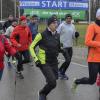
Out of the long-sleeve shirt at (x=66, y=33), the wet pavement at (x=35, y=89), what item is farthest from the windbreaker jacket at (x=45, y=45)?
the long-sleeve shirt at (x=66, y=33)

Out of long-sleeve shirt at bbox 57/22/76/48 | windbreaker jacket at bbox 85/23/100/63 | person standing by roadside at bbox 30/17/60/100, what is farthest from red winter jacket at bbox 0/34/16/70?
long-sleeve shirt at bbox 57/22/76/48

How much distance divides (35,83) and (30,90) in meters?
1.03

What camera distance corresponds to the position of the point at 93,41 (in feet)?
26.9

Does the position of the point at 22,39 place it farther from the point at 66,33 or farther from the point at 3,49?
the point at 3,49

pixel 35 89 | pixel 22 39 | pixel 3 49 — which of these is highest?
pixel 3 49

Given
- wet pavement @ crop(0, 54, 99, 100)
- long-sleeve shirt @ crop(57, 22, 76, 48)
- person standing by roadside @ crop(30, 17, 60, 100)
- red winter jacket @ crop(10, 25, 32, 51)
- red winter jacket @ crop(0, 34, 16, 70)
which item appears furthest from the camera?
red winter jacket @ crop(10, 25, 32, 51)

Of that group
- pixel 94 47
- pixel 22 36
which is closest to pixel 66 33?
pixel 22 36

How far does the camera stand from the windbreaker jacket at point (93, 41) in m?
8.20

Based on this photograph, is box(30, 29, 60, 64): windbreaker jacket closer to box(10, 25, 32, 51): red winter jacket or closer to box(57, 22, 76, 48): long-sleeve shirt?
box(57, 22, 76, 48): long-sleeve shirt

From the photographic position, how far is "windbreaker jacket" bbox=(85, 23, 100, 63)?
26.9ft

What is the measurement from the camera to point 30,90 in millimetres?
10273

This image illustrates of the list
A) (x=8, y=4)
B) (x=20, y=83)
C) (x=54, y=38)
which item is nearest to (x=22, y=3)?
(x=20, y=83)

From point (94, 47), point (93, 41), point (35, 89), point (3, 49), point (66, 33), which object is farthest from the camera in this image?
point (66, 33)

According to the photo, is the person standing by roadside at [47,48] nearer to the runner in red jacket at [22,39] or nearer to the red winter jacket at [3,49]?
the red winter jacket at [3,49]
